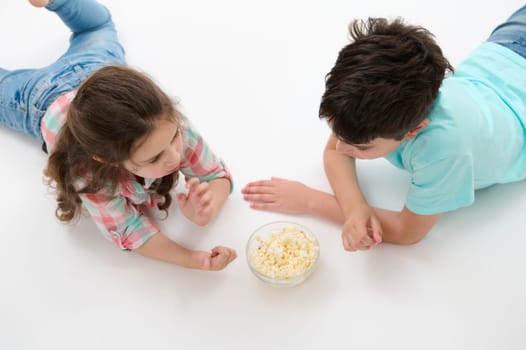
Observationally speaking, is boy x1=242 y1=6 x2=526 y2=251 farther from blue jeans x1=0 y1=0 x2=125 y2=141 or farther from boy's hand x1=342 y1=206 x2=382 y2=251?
blue jeans x1=0 y1=0 x2=125 y2=141

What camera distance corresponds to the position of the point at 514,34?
3.75 feet

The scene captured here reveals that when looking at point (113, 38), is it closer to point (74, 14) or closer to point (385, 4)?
point (74, 14)

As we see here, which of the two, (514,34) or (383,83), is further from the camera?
(514,34)

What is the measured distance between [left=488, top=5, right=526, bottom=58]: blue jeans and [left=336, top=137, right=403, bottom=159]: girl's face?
1.49 feet

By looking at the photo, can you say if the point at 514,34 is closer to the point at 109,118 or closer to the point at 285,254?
the point at 285,254

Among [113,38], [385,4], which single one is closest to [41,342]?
[113,38]

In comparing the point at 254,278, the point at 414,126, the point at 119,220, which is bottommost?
the point at 254,278

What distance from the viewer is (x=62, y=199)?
103 centimetres

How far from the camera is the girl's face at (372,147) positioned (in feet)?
2.79

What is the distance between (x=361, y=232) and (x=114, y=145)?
1.61 ft

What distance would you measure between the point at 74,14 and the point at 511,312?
1279 mm

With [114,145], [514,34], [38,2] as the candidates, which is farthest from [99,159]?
[514,34]

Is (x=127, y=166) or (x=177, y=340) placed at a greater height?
(x=127, y=166)

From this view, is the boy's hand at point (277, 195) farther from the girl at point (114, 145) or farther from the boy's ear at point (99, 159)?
the boy's ear at point (99, 159)
